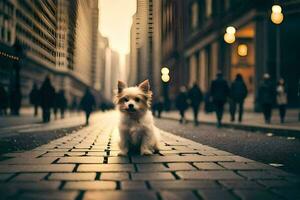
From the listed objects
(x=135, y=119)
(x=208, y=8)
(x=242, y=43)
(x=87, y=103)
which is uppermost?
(x=208, y=8)

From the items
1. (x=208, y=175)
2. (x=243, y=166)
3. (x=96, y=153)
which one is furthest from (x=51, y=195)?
(x=96, y=153)

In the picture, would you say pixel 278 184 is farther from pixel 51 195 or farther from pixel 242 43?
pixel 242 43

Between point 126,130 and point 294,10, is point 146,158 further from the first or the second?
point 294,10

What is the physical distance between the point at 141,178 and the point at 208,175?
0.74 m

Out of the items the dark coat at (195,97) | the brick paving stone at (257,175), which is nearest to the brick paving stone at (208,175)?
the brick paving stone at (257,175)

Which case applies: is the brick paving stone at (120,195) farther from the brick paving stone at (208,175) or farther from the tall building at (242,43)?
the tall building at (242,43)

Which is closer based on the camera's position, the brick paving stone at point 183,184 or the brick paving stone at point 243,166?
the brick paving stone at point 183,184

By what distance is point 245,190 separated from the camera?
381cm

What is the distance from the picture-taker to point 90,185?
4.00 m

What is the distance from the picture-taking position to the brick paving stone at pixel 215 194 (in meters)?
3.48

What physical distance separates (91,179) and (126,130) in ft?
6.28

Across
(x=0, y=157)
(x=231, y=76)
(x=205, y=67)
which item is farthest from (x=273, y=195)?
(x=205, y=67)

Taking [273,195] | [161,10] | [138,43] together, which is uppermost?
[161,10]

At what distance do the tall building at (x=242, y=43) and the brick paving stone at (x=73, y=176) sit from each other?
18.4 metres
